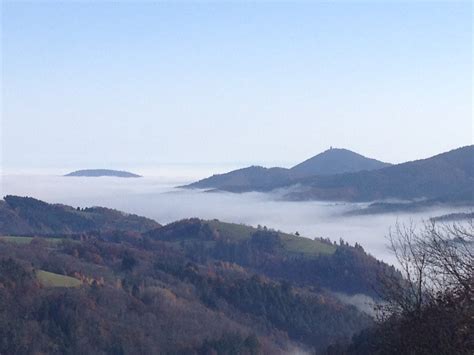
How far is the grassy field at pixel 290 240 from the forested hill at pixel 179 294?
265mm

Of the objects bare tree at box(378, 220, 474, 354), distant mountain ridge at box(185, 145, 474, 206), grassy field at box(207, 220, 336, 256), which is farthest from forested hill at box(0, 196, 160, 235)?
bare tree at box(378, 220, 474, 354)

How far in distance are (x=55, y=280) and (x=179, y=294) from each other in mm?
10297

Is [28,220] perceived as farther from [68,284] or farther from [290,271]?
[68,284]

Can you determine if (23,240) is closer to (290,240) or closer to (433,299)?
(290,240)

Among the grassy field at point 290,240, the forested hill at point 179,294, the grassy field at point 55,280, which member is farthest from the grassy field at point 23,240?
the grassy field at point 290,240

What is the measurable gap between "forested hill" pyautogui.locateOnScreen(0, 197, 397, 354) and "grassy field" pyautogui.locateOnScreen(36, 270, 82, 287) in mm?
132

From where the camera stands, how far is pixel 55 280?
188 ft

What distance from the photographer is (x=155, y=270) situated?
232 feet

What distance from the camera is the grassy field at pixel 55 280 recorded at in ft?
181

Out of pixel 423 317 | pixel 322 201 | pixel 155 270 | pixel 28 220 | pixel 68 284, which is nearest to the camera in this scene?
pixel 423 317

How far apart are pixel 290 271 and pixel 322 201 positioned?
86.4 metres

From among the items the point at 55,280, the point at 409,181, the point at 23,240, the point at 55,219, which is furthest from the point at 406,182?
the point at 55,280

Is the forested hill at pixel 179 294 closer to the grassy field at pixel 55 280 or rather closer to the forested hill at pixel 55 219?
the grassy field at pixel 55 280

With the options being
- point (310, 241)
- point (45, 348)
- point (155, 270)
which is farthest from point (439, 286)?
point (310, 241)
